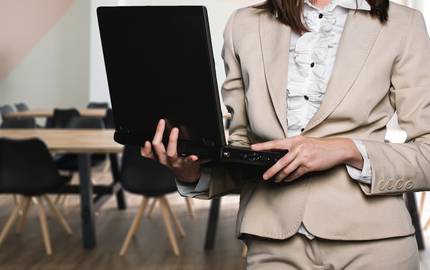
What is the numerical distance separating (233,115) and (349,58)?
0.26m

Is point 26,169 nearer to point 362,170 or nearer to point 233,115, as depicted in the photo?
point 233,115

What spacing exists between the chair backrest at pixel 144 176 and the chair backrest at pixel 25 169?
439 millimetres

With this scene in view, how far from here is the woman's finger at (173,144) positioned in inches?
47.2

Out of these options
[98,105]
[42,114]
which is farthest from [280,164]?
[98,105]

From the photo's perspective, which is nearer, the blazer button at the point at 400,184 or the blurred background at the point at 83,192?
the blazer button at the point at 400,184

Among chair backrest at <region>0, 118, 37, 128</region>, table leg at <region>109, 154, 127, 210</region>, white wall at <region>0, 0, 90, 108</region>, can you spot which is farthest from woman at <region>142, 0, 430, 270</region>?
white wall at <region>0, 0, 90, 108</region>

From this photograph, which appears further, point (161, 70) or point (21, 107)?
point (21, 107)

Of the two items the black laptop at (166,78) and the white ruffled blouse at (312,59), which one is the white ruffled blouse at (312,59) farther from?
the black laptop at (166,78)

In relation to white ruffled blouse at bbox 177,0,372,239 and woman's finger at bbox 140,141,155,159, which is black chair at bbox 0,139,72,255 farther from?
white ruffled blouse at bbox 177,0,372,239

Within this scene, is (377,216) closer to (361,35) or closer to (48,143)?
(361,35)

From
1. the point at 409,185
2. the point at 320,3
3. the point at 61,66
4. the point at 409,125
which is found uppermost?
the point at 320,3

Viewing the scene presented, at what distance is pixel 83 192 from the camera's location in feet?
14.9

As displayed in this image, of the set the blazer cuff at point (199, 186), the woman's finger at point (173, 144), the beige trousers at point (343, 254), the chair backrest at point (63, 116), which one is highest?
the woman's finger at point (173, 144)

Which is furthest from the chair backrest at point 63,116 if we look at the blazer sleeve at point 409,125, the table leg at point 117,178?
the blazer sleeve at point 409,125
